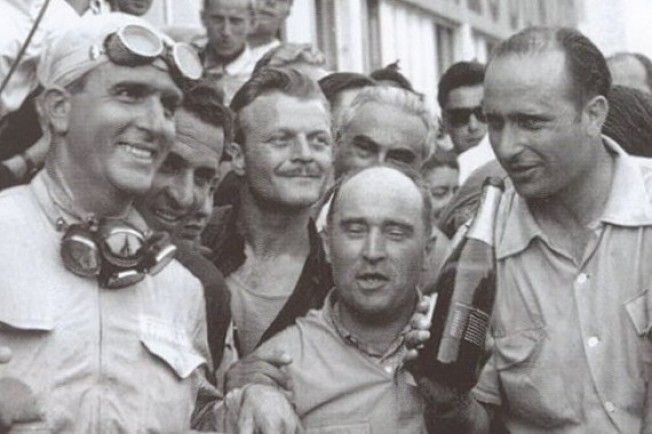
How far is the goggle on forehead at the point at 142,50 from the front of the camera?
174 inches

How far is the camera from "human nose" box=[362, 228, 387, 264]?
5234 mm

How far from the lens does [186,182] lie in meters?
5.53

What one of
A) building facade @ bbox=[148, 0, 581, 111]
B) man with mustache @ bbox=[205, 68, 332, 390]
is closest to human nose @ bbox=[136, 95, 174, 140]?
man with mustache @ bbox=[205, 68, 332, 390]

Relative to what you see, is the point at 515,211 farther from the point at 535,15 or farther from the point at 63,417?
the point at 535,15

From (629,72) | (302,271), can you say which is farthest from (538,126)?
(629,72)

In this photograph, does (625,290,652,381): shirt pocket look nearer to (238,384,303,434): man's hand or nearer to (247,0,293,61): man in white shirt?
(238,384,303,434): man's hand

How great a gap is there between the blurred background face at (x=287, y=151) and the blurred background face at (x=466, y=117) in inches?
93.8

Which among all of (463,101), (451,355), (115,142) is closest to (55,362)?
(115,142)

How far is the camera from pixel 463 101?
841cm

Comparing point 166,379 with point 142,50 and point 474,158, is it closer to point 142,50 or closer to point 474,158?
point 142,50

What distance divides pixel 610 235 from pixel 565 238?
16cm

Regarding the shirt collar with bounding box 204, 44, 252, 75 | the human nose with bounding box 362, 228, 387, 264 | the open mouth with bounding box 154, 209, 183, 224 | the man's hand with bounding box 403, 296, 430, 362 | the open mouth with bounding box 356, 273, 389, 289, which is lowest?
the man's hand with bounding box 403, 296, 430, 362

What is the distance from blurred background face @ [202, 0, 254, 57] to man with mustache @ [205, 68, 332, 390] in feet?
7.51

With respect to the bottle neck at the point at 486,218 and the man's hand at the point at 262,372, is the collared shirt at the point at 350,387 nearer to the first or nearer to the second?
the man's hand at the point at 262,372
